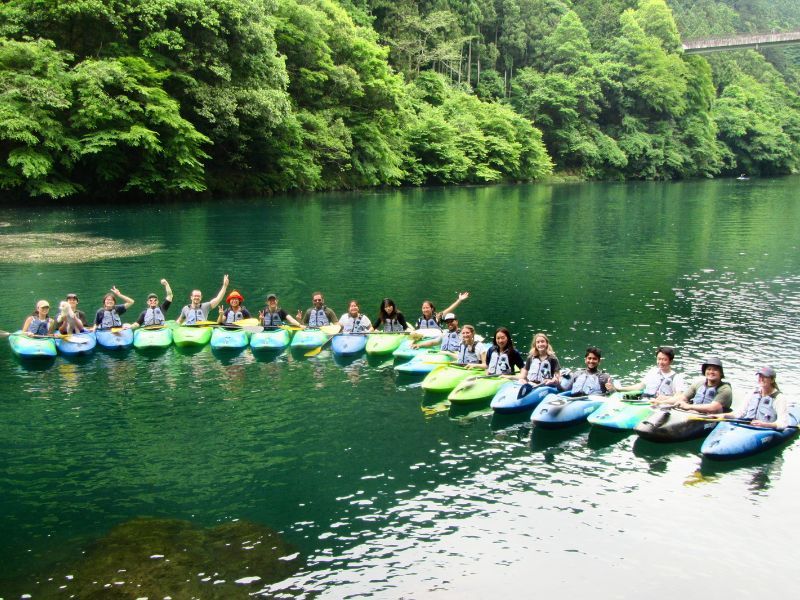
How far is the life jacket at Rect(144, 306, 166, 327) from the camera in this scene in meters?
16.0

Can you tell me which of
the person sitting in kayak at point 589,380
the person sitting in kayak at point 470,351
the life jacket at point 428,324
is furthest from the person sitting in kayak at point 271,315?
the person sitting in kayak at point 589,380

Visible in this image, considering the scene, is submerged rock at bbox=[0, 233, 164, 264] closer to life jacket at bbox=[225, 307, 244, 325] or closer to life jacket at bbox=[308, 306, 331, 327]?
life jacket at bbox=[225, 307, 244, 325]

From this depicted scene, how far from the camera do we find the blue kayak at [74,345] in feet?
48.1

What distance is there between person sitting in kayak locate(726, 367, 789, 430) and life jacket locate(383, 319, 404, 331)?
23.1 ft

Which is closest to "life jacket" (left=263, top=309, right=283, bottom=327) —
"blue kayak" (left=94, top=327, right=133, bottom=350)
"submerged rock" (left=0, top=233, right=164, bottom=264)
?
"blue kayak" (left=94, top=327, right=133, bottom=350)

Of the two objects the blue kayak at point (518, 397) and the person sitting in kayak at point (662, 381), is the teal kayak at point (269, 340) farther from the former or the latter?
the person sitting in kayak at point (662, 381)

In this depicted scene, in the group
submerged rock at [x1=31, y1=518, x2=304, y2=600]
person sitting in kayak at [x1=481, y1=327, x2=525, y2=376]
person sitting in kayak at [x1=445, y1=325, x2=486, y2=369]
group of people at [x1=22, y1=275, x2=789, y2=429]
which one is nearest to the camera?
submerged rock at [x1=31, y1=518, x2=304, y2=600]

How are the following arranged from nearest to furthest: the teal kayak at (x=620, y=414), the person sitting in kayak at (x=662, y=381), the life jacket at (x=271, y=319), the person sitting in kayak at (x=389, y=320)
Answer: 1. the teal kayak at (x=620, y=414)
2. the person sitting in kayak at (x=662, y=381)
3. the person sitting in kayak at (x=389, y=320)
4. the life jacket at (x=271, y=319)

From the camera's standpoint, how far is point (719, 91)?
4001 inches

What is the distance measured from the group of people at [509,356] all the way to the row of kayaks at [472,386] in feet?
0.75

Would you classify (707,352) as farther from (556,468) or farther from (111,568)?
(111,568)

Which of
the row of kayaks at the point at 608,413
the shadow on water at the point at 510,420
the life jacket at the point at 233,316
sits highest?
the life jacket at the point at 233,316

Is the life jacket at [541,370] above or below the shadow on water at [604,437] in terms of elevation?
above

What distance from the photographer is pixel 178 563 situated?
24.1 feet
